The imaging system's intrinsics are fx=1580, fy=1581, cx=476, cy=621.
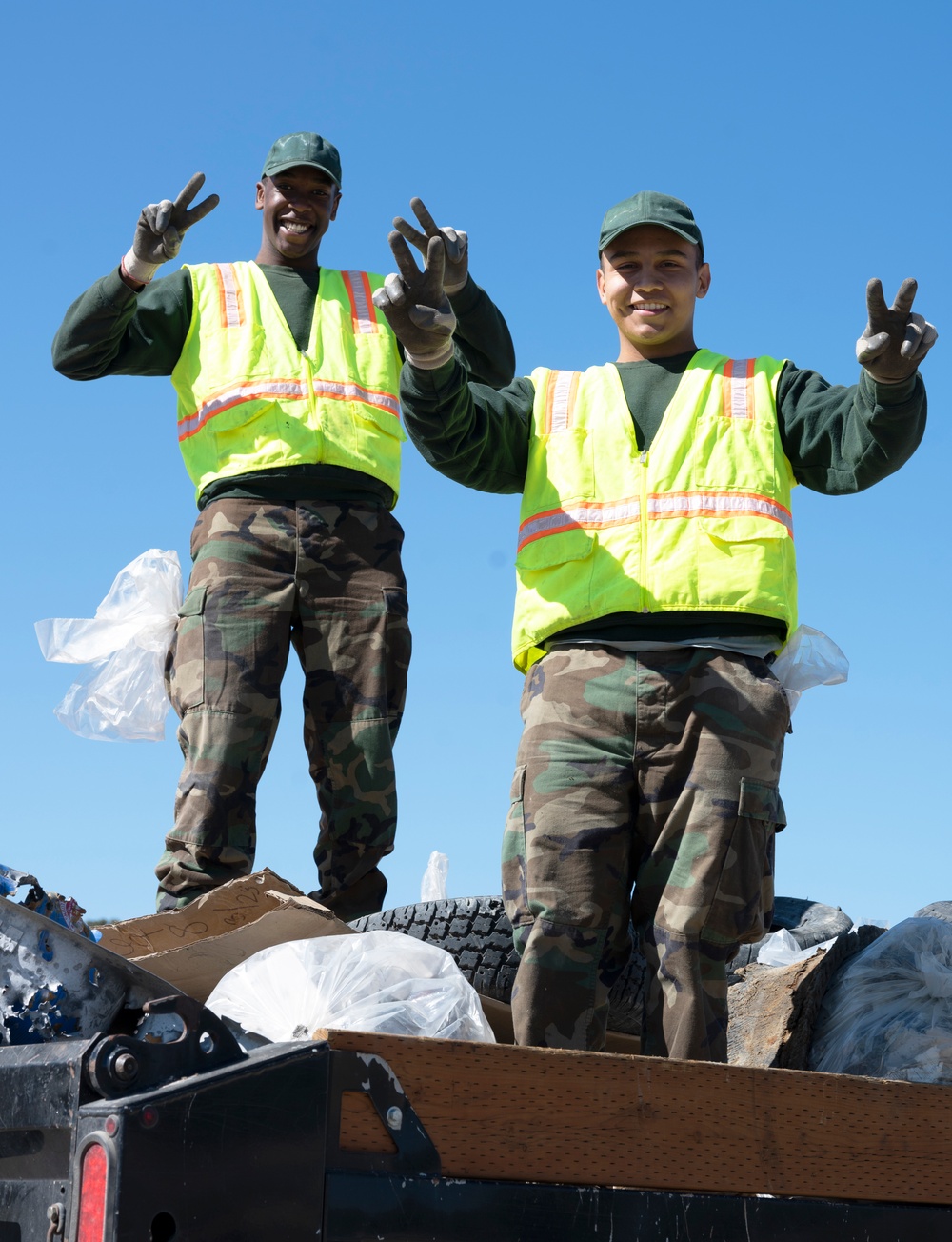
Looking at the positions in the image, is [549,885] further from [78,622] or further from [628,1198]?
[78,622]

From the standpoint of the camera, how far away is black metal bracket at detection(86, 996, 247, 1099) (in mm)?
1576

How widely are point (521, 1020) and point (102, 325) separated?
7.68 feet

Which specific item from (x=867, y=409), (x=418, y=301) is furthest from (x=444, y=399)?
(x=867, y=409)

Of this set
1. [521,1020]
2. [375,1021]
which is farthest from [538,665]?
[375,1021]

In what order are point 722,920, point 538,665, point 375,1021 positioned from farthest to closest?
point 538,665 < point 722,920 < point 375,1021

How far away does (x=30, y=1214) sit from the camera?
1.61 meters

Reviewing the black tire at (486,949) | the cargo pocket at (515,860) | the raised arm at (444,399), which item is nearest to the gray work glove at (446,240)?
the raised arm at (444,399)

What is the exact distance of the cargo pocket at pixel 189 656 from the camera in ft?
14.0

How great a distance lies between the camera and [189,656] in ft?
14.1

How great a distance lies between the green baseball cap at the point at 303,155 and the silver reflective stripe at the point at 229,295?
0.33m

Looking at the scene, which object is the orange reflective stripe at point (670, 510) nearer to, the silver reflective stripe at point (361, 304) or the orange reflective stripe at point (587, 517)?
the orange reflective stripe at point (587, 517)

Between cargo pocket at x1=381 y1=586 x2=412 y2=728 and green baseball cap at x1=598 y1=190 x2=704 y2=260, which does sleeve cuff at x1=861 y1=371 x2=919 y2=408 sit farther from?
cargo pocket at x1=381 y1=586 x2=412 y2=728

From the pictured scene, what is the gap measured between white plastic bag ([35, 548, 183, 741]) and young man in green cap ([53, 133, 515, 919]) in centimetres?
16

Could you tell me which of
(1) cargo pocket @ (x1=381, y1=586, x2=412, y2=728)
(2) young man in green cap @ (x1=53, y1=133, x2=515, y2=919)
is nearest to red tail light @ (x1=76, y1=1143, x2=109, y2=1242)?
(2) young man in green cap @ (x1=53, y1=133, x2=515, y2=919)
